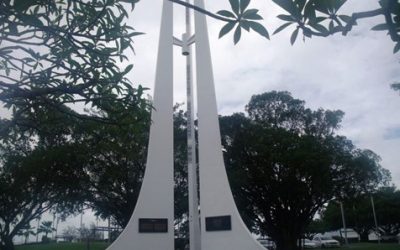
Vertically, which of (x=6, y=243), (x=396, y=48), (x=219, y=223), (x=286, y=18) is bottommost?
(x=6, y=243)

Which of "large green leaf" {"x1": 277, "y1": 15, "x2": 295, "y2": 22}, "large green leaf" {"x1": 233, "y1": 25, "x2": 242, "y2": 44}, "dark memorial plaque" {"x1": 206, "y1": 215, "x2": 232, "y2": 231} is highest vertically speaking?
"large green leaf" {"x1": 233, "y1": 25, "x2": 242, "y2": 44}

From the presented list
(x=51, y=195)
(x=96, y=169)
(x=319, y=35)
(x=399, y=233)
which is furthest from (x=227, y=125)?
(x=399, y=233)

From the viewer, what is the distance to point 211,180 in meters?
16.1

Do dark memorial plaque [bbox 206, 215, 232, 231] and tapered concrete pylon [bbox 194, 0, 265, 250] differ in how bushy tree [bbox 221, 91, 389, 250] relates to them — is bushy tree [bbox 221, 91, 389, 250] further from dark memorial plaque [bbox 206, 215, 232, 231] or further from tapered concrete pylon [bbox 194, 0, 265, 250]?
dark memorial plaque [bbox 206, 215, 232, 231]

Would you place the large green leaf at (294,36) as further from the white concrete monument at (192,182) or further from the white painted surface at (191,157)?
the white painted surface at (191,157)

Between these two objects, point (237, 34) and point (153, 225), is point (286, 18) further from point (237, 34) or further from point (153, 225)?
point (153, 225)

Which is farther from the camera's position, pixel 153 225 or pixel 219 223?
pixel 153 225

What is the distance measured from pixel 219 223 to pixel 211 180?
5.63 ft

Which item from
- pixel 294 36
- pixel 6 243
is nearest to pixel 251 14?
pixel 294 36

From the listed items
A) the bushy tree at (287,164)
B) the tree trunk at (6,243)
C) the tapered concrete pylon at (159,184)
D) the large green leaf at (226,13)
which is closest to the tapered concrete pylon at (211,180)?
the tapered concrete pylon at (159,184)

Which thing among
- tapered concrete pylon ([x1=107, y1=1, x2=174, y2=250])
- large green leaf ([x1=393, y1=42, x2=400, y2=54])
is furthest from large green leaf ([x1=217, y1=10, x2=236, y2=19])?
tapered concrete pylon ([x1=107, y1=1, x2=174, y2=250])

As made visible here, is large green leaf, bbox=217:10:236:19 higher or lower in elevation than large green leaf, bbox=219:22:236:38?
higher

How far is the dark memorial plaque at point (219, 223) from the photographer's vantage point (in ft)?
49.9

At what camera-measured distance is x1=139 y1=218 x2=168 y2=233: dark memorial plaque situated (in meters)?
15.6
